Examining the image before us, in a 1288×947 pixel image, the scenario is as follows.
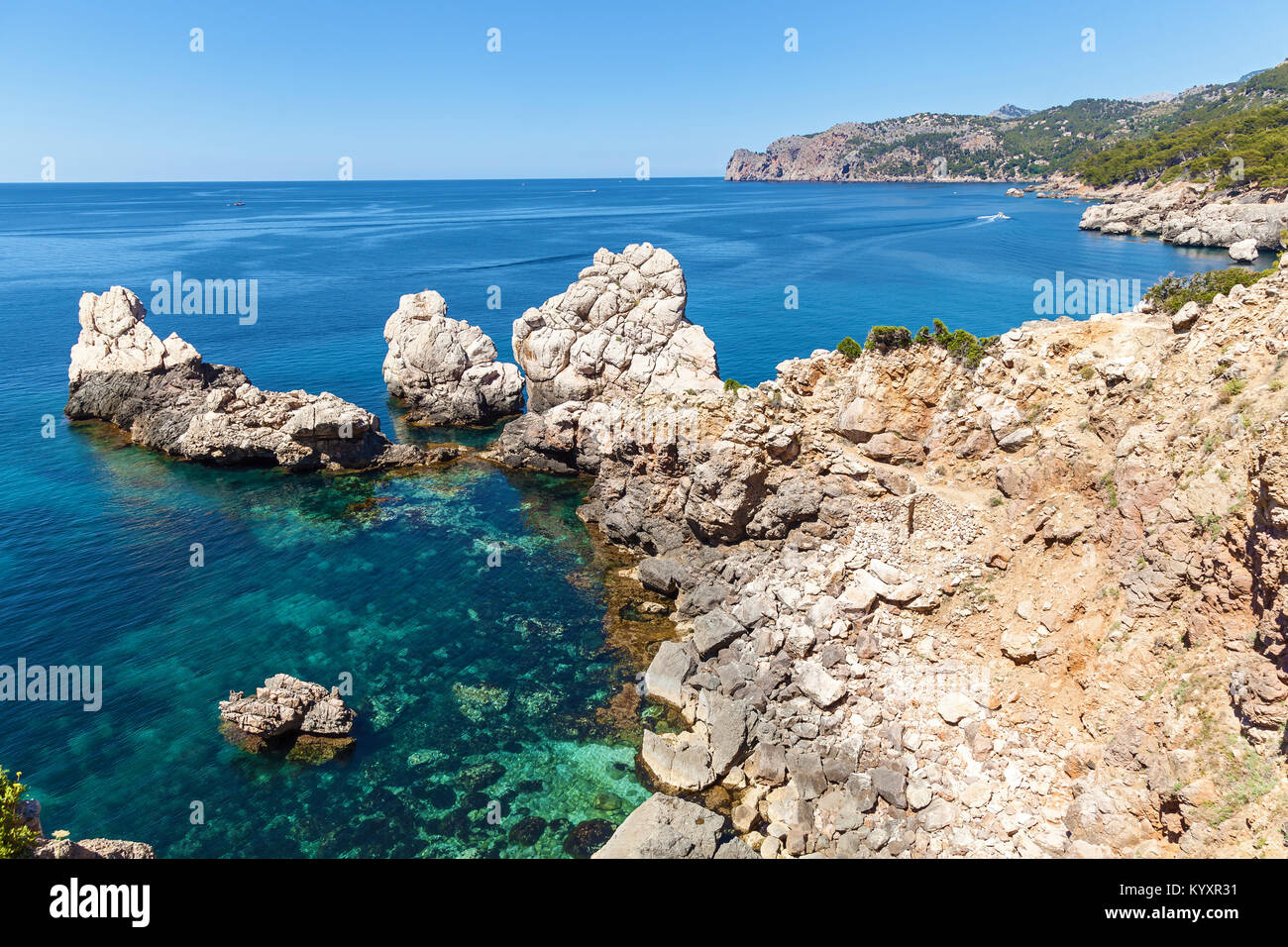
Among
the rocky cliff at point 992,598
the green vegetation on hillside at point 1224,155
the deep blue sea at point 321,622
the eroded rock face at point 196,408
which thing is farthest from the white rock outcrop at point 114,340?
the green vegetation on hillside at point 1224,155

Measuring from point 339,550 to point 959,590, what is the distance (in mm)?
36837

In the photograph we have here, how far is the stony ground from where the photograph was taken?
2250 cm

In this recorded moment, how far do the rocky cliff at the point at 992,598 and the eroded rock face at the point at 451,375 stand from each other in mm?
28519

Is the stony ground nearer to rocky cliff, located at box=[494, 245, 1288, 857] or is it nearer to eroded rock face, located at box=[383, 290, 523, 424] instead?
rocky cliff, located at box=[494, 245, 1288, 857]

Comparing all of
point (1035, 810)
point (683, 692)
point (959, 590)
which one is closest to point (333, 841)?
point (683, 692)

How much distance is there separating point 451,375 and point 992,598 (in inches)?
2066

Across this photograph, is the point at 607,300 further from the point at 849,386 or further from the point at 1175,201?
the point at 1175,201

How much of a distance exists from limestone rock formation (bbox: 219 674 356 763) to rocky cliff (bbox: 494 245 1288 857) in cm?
1344

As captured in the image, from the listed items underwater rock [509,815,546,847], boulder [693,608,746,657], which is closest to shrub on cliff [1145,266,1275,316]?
boulder [693,608,746,657]

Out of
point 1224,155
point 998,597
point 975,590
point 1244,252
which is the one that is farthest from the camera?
point 1224,155

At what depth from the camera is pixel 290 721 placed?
29.7 meters

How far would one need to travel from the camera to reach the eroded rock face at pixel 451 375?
6656cm

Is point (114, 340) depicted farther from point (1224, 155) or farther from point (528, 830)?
point (1224, 155)

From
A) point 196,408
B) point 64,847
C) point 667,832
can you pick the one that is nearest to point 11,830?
point 64,847
